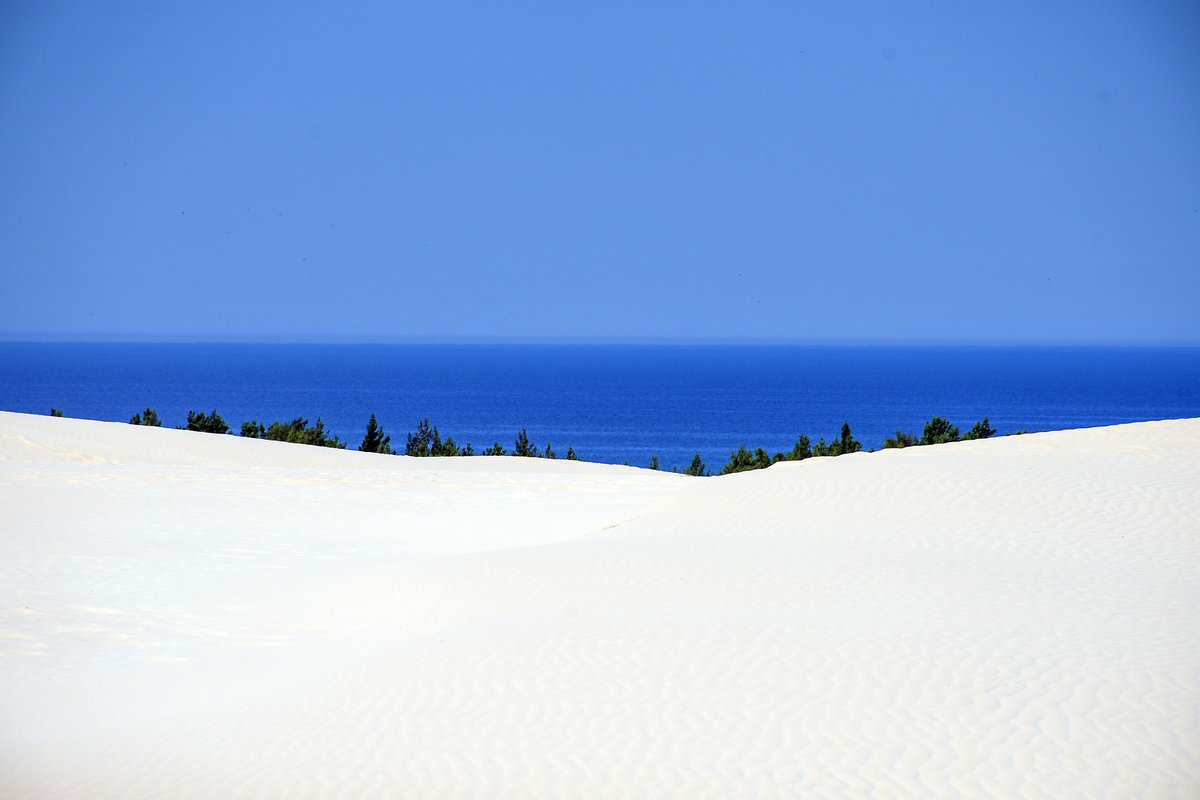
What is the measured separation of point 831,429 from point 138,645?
77667mm

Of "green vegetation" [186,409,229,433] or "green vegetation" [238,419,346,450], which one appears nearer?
"green vegetation" [238,419,346,450]

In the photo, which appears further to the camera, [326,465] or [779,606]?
[326,465]

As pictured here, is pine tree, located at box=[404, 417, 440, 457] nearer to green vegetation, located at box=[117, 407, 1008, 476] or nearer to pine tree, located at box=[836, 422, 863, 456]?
green vegetation, located at box=[117, 407, 1008, 476]

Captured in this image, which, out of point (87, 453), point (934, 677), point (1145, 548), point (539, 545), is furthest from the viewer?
point (87, 453)

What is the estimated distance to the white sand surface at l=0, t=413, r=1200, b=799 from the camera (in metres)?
6.17

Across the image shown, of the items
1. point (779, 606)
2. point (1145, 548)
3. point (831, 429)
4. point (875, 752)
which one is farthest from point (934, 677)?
point (831, 429)

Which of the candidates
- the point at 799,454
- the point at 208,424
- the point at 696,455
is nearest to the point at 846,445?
the point at 799,454

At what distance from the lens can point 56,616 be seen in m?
10.1

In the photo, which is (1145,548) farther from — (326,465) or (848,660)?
(326,465)

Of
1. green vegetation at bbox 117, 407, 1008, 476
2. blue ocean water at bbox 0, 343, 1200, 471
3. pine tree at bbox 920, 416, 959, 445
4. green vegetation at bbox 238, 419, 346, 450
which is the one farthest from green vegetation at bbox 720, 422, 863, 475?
blue ocean water at bbox 0, 343, 1200, 471

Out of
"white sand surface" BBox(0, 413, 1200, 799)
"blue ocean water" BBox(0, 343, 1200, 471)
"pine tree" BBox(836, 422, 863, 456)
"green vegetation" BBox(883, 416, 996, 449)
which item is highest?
"blue ocean water" BBox(0, 343, 1200, 471)

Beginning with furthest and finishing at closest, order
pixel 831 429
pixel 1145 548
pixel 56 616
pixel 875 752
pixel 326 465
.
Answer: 1. pixel 831 429
2. pixel 326 465
3. pixel 1145 548
4. pixel 56 616
5. pixel 875 752

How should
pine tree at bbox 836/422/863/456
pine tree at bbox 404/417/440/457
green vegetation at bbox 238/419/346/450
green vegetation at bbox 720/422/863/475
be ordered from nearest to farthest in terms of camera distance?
pine tree at bbox 836/422/863/456 < green vegetation at bbox 720/422/863/475 < green vegetation at bbox 238/419/346/450 < pine tree at bbox 404/417/440/457

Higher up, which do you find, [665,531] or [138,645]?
[665,531]
